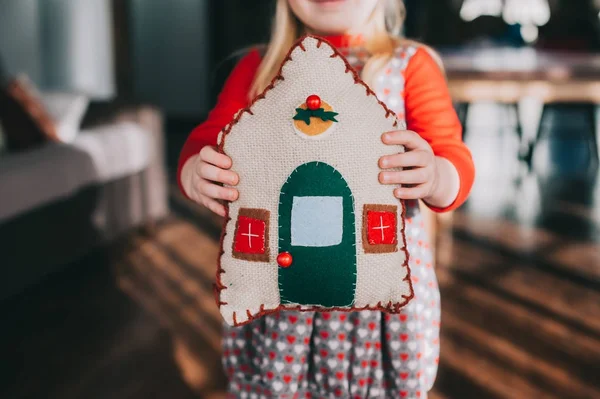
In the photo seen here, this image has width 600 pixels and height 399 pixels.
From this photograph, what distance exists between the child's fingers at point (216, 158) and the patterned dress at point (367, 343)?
8.1 inches

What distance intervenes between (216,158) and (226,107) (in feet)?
0.51

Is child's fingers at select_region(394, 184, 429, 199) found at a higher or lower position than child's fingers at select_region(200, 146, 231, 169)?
lower

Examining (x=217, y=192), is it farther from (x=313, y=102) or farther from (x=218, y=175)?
(x=313, y=102)

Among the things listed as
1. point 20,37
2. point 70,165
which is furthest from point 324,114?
point 20,37

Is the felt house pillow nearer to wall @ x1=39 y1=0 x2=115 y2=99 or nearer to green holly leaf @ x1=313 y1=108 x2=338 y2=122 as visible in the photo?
green holly leaf @ x1=313 y1=108 x2=338 y2=122

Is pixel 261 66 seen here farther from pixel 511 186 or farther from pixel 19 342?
pixel 511 186

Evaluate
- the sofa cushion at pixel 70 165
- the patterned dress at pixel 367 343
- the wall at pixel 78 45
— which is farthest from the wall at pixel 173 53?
the patterned dress at pixel 367 343

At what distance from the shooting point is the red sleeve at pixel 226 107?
717 mm

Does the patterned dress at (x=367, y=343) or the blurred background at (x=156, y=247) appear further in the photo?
the blurred background at (x=156, y=247)

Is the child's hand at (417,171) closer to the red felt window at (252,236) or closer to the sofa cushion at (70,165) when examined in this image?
the red felt window at (252,236)

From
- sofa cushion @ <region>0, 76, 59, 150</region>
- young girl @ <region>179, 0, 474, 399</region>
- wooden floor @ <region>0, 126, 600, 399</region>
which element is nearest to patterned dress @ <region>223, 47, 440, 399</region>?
young girl @ <region>179, 0, 474, 399</region>

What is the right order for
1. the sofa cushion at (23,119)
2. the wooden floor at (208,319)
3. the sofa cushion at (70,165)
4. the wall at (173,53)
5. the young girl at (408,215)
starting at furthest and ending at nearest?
the wall at (173,53) < the sofa cushion at (23,119) < the sofa cushion at (70,165) < the wooden floor at (208,319) < the young girl at (408,215)

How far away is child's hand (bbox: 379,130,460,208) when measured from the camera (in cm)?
58

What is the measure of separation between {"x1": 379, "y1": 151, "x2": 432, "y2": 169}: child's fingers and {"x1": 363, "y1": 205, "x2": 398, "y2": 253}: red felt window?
1.6 inches
